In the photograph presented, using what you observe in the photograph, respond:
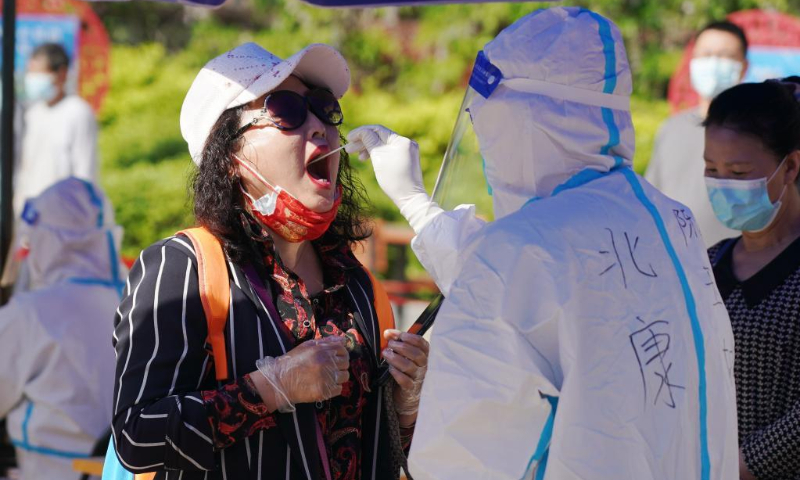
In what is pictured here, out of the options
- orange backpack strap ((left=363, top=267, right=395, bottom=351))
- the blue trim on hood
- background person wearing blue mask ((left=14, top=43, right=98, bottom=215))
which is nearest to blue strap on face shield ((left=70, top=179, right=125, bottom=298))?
the blue trim on hood

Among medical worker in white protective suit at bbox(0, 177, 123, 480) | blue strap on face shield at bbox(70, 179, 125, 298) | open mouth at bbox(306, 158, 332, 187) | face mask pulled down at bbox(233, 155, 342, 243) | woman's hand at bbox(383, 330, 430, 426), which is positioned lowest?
medical worker in white protective suit at bbox(0, 177, 123, 480)

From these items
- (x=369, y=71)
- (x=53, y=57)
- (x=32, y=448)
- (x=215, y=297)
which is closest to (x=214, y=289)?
(x=215, y=297)

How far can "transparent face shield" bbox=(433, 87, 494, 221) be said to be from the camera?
6.97ft

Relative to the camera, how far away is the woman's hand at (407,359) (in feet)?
7.19

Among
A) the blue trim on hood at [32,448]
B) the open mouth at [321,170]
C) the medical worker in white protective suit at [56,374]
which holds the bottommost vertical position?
the blue trim on hood at [32,448]

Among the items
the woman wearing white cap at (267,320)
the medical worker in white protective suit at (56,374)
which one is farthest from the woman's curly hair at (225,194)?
the medical worker in white protective suit at (56,374)

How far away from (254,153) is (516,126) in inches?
25.6

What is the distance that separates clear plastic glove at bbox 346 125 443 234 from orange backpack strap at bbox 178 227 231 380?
434mm

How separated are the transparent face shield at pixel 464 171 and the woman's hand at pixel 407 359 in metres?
0.32

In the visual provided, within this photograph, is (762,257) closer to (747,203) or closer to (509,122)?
(747,203)

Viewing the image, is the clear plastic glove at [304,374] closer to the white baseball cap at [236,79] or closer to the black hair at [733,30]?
the white baseball cap at [236,79]

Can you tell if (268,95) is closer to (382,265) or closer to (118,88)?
(382,265)

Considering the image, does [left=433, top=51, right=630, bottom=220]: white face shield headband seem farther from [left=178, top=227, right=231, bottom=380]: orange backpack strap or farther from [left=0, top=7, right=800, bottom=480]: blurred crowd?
[left=178, top=227, right=231, bottom=380]: orange backpack strap

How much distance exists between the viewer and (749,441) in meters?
2.67
